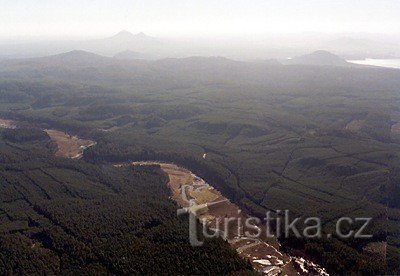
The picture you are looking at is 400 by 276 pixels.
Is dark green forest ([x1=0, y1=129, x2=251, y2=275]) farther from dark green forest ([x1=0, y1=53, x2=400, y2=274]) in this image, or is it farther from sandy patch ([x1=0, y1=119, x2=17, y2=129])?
sandy patch ([x1=0, y1=119, x2=17, y2=129])

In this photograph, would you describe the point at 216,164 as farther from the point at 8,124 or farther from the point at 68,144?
the point at 8,124

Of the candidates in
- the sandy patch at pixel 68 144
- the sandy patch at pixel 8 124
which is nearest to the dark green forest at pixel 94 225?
the sandy patch at pixel 68 144

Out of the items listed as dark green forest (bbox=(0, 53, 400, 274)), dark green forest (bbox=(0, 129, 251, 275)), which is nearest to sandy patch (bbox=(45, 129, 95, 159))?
dark green forest (bbox=(0, 53, 400, 274))

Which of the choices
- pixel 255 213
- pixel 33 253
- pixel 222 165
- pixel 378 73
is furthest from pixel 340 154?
pixel 378 73

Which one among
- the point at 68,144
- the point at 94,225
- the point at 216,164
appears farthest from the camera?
the point at 68,144

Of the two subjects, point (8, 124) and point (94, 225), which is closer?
point (94, 225)

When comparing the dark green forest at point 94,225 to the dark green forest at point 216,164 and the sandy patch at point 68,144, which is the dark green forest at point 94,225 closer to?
the dark green forest at point 216,164

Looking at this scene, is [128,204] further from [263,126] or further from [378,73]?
[378,73]

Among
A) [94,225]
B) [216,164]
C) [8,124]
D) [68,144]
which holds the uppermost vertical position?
[94,225]

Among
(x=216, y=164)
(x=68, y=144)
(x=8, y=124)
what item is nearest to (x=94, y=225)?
(x=216, y=164)
